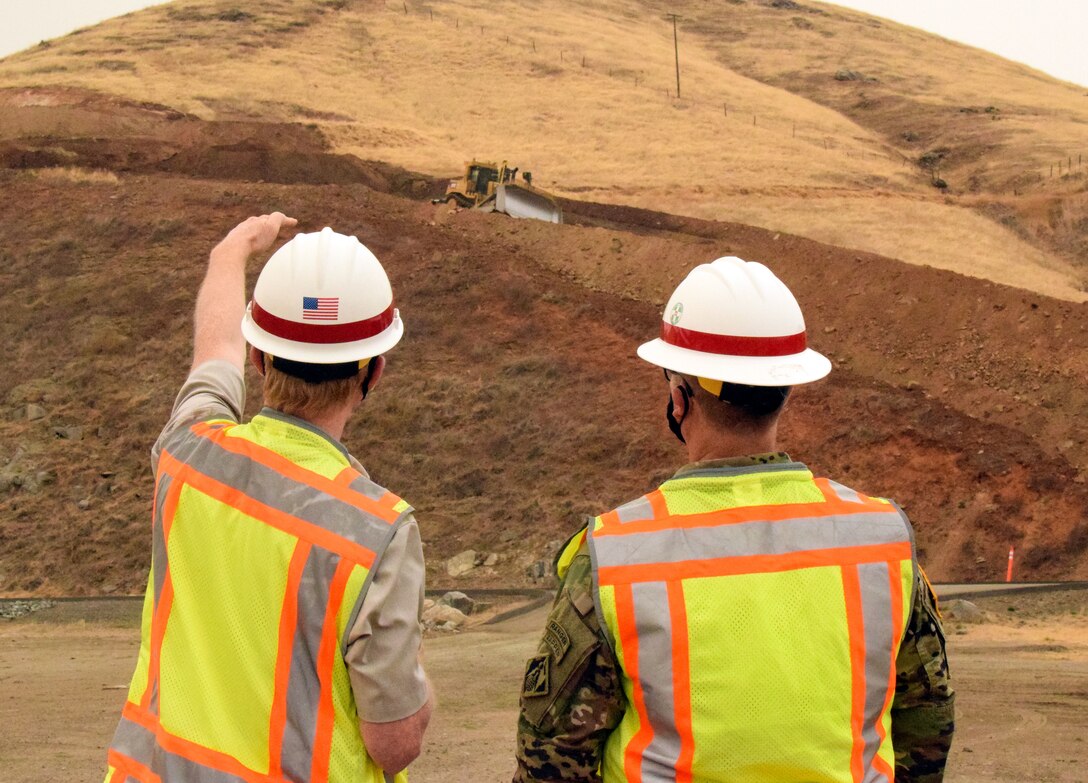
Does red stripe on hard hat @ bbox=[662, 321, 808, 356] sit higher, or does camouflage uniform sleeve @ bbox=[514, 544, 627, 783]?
red stripe on hard hat @ bbox=[662, 321, 808, 356]

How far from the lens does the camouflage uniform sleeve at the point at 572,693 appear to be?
2.36 metres

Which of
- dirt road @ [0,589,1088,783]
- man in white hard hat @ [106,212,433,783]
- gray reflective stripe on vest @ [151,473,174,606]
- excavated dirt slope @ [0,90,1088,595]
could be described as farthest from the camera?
excavated dirt slope @ [0,90,1088,595]

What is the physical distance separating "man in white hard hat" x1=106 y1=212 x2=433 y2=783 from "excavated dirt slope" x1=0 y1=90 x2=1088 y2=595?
11.7m

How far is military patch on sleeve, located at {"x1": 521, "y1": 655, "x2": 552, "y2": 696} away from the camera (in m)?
2.42

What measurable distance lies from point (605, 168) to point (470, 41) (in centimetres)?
2462

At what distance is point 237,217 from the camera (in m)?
25.3

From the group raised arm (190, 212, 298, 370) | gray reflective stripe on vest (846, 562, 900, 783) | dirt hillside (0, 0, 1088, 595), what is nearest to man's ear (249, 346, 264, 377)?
raised arm (190, 212, 298, 370)

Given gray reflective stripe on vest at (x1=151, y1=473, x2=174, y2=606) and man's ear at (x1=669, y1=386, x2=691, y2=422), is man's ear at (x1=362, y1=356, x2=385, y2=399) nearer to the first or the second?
gray reflective stripe on vest at (x1=151, y1=473, x2=174, y2=606)

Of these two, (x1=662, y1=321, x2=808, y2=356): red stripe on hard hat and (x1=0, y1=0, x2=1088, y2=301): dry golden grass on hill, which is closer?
(x1=662, y1=321, x2=808, y2=356): red stripe on hard hat

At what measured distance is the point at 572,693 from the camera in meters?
2.39

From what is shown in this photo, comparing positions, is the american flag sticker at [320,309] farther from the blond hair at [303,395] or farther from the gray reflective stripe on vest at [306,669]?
the gray reflective stripe on vest at [306,669]

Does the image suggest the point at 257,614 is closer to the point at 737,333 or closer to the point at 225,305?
the point at 225,305

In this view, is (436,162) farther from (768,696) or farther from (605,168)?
(768,696)

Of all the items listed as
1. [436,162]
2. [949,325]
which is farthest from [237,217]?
[436,162]
